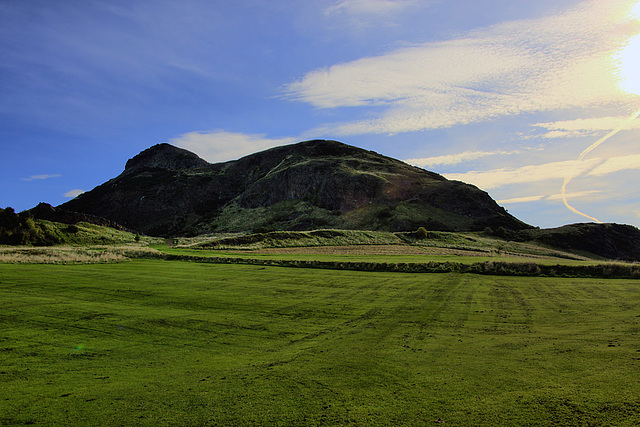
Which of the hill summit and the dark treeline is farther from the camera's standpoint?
the hill summit

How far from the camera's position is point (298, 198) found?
433ft

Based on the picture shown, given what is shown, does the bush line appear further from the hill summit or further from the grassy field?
the hill summit

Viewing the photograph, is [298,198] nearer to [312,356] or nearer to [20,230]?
[20,230]

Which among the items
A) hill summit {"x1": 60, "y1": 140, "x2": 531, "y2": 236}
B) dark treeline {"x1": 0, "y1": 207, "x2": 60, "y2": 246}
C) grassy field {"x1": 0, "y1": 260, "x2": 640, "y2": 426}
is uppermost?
hill summit {"x1": 60, "y1": 140, "x2": 531, "y2": 236}

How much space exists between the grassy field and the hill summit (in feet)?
263

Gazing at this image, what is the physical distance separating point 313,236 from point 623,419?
65401 millimetres

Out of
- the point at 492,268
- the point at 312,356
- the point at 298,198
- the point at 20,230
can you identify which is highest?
the point at 298,198

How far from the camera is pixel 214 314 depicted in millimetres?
16266

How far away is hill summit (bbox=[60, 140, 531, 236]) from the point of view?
108312mm

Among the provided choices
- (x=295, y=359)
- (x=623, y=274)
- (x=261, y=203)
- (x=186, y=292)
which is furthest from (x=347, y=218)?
(x=295, y=359)

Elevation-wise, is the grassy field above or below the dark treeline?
below

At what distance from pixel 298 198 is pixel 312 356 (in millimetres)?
121513

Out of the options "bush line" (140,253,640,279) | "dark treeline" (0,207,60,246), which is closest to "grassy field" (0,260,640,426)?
"bush line" (140,253,640,279)

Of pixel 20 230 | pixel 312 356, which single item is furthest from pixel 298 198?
pixel 312 356
